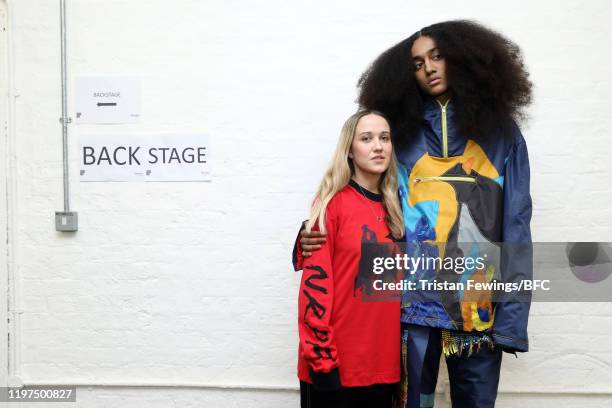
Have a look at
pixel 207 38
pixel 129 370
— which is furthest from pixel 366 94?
pixel 129 370

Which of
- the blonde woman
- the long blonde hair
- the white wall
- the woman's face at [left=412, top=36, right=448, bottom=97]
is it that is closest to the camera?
the blonde woman

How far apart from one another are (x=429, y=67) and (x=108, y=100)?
1.90 meters

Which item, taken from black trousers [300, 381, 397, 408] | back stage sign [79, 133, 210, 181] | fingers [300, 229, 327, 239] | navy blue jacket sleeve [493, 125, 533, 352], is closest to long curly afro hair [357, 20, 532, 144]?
navy blue jacket sleeve [493, 125, 533, 352]

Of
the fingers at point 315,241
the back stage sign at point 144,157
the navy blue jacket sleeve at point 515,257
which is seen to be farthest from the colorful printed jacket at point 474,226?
the back stage sign at point 144,157

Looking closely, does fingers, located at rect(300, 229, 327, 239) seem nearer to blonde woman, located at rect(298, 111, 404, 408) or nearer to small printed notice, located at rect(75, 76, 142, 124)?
blonde woman, located at rect(298, 111, 404, 408)

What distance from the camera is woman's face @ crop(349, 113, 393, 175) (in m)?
2.03

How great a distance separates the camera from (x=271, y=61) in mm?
2912

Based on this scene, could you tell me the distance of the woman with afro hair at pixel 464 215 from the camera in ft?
6.49

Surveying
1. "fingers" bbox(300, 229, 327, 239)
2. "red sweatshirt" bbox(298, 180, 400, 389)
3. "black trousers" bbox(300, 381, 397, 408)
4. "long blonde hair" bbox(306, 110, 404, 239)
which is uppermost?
"long blonde hair" bbox(306, 110, 404, 239)

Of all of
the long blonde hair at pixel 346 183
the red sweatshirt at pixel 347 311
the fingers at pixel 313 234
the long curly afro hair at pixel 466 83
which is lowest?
the red sweatshirt at pixel 347 311

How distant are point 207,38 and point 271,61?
16.1 inches

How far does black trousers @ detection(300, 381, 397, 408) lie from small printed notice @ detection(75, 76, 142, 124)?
191 cm

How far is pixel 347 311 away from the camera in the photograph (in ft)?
6.39

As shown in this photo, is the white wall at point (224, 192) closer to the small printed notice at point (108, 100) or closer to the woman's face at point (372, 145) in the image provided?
the small printed notice at point (108, 100)
